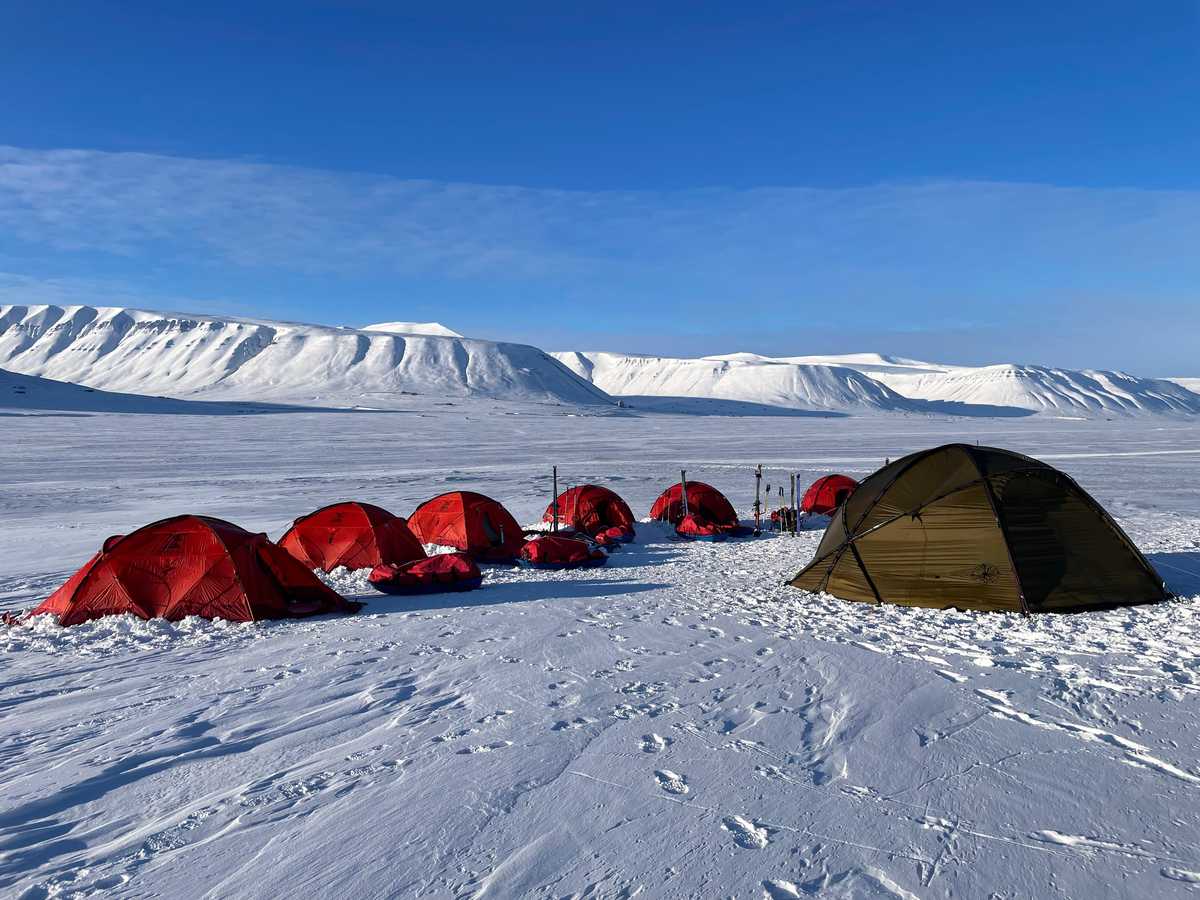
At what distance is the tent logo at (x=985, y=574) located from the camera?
9.89 meters

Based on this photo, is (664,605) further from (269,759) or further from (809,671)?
(269,759)

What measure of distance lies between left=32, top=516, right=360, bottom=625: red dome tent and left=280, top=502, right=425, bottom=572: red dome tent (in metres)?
2.70

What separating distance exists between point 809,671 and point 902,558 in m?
3.54

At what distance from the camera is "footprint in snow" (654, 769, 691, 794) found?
208 inches

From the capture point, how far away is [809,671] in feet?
25.4

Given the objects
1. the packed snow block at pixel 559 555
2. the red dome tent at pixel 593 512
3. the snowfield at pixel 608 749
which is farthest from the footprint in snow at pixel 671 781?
the red dome tent at pixel 593 512

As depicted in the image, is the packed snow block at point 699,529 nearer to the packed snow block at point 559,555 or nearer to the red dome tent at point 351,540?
the packed snow block at point 559,555

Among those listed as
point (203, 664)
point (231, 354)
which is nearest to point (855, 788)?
point (203, 664)

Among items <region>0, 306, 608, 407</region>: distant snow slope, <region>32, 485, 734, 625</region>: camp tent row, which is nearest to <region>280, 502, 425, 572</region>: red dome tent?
<region>32, 485, 734, 625</region>: camp tent row

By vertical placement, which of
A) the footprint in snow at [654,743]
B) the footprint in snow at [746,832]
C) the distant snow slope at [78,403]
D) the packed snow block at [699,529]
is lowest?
the packed snow block at [699,529]

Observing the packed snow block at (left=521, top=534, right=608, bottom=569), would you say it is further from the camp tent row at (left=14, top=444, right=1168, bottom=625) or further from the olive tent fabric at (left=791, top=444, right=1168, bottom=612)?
the olive tent fabric at (left=791, top=444, right=1168, bottom=612)

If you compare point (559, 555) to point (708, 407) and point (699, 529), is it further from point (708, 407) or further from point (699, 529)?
point (708, 407)

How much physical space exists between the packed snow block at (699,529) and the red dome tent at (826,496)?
419 centimetres

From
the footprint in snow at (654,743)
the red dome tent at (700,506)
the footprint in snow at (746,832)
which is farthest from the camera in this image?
the red dome tent at (700,506)
